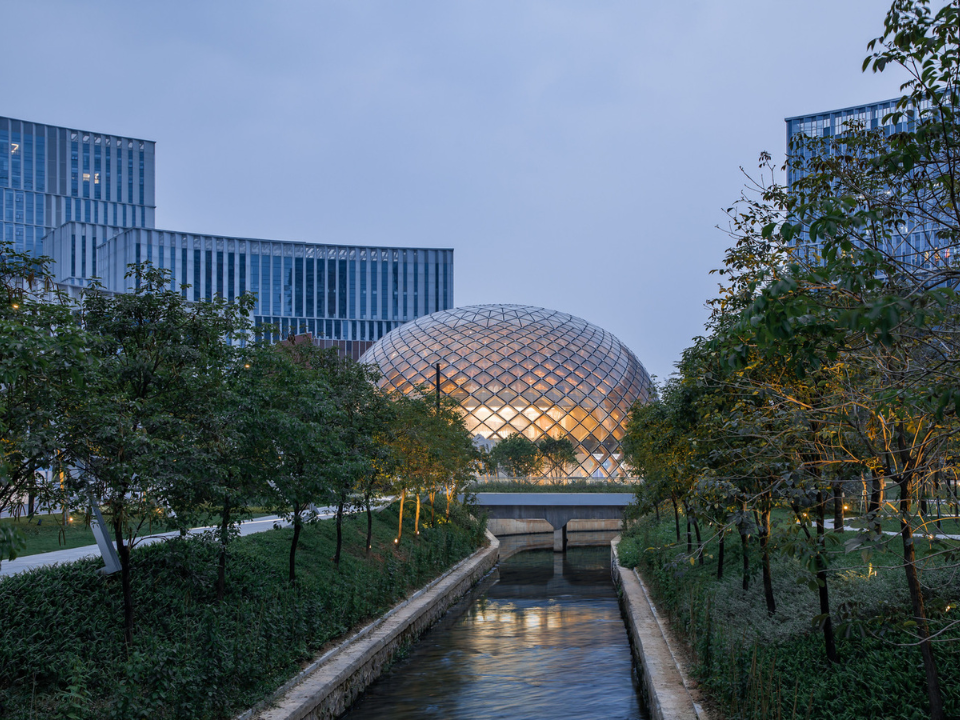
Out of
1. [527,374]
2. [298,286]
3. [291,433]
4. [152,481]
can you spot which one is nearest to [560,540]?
[527,374]

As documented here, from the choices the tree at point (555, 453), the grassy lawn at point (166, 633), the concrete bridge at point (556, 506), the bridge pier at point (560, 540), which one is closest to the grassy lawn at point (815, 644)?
the grassy lawn at point (166, 633)

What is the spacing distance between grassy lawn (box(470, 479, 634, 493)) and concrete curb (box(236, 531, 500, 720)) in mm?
21982

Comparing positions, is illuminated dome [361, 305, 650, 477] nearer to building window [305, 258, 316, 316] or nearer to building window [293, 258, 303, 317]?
building window [305, 258, 316, 316]

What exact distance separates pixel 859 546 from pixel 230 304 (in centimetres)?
1040

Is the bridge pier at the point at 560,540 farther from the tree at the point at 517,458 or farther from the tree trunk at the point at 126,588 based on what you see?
the tree trunk at the point at 126,588

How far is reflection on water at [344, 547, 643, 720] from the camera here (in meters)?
15.4

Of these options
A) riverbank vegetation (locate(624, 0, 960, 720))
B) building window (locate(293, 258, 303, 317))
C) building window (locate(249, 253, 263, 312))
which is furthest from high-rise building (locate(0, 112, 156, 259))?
riverbank vegetation (locate(624, 0, 960, 720))

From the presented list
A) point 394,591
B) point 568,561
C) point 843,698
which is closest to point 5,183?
point 568,561

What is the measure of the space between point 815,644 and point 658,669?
352 cm

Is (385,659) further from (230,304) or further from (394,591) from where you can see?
(230,304)

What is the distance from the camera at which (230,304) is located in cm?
1379

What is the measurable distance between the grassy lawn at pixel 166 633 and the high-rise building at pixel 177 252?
108m

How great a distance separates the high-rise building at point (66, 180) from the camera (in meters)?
141

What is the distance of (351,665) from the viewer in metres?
15.4
